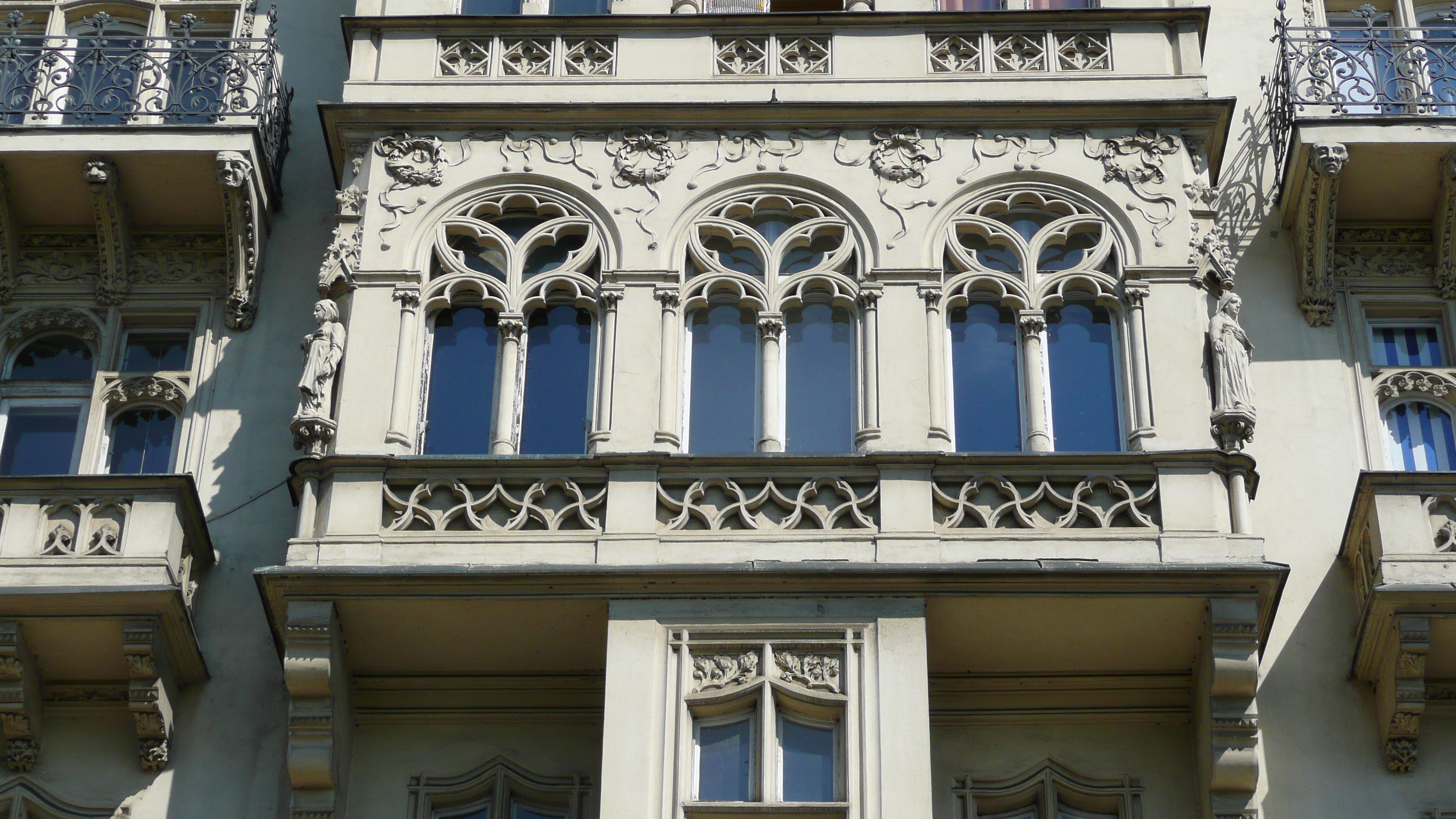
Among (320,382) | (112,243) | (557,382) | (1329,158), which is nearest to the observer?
(320,382)

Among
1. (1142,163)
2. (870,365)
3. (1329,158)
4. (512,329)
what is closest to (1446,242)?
(1329,158)

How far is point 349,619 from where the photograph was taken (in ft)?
52.3

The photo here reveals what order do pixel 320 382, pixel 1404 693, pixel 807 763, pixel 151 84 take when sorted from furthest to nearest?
1. pixel 151 84
2. pixel 320 382
3. pixel 1404 693
4. pixel 807 763

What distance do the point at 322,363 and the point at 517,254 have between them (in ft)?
5.98

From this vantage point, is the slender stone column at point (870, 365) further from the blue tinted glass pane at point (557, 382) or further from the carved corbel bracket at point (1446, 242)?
the carved corbel bracket at point (1446, 242)

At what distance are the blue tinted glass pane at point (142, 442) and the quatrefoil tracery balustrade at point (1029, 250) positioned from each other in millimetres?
6320

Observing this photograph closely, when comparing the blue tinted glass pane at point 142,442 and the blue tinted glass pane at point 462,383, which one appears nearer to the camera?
the blue tinted glass pane at point 462,383

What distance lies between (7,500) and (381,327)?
2961mm

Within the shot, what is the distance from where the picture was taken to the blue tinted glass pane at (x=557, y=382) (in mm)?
16828

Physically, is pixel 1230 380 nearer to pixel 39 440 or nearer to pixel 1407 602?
pixel 1407 602

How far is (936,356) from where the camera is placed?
16.8m

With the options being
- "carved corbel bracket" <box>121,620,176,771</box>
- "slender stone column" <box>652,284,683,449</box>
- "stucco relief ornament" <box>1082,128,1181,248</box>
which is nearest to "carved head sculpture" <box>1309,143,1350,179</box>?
"stucco relief ornament" <box>1082,128,1181,248</box>

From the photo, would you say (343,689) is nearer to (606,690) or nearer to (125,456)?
(606,690)

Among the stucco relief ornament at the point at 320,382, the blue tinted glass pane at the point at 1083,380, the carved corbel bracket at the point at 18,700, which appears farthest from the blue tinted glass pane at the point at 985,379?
the carved corbel bracket at the point at 18,700
